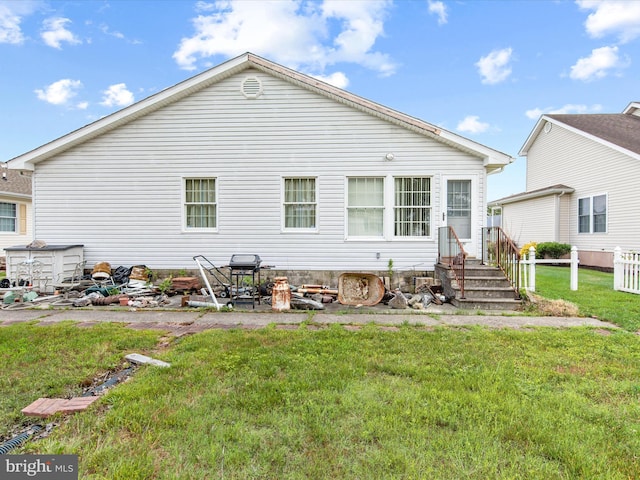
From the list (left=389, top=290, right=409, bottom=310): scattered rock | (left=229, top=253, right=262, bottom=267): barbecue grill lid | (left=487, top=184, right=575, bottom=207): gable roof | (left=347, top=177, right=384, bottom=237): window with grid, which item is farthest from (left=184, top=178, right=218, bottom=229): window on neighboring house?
(left=487, top=184, right=575, bottom=207): gable roof

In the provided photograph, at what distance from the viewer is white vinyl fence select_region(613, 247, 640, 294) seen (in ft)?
26.8

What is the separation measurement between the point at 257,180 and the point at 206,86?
2.93 m

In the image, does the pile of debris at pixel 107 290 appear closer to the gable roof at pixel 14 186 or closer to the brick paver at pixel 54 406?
the brick paver at pixel 54 406

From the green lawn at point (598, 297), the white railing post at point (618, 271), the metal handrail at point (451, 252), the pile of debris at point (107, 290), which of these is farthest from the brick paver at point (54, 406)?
the white railing post at point (618, 271)

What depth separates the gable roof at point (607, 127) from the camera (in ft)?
41.4

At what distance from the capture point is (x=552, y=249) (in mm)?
14500

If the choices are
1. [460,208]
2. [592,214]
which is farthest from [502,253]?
[592,214]

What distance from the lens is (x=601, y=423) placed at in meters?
2.47

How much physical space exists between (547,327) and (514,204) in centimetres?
1565

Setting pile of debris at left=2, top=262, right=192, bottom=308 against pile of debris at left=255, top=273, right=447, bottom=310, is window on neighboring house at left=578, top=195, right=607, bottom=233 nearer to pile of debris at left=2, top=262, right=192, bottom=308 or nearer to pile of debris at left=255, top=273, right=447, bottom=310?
pile of debris at left=255, top=273, right=447, bottom=310

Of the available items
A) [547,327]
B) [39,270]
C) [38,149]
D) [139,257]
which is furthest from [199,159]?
[547,327]

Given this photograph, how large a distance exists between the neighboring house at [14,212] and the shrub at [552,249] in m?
23.1

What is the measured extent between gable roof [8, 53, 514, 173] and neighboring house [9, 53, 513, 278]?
3 cm

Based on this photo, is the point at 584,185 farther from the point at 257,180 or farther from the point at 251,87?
the point at 251,87
